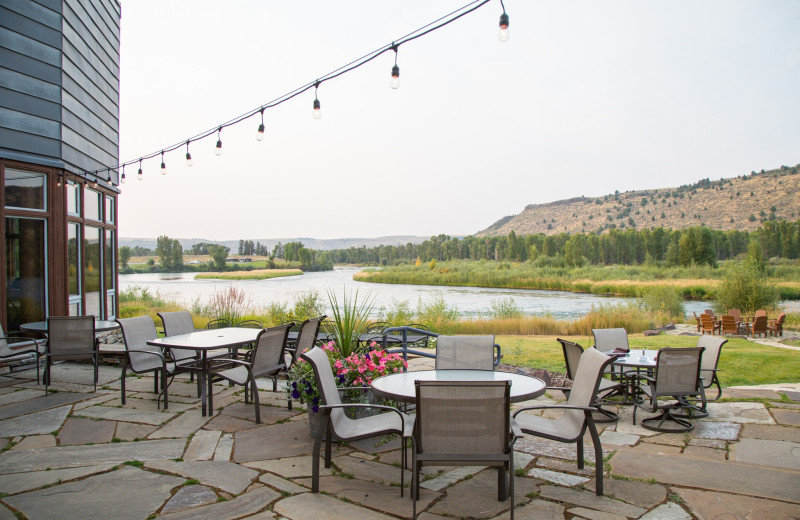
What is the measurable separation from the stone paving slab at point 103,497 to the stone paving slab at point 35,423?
4.40 feet

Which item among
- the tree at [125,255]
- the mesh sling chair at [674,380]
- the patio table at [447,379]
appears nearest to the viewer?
the patio table at [447,379]

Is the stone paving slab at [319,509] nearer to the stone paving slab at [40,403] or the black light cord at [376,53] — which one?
the black light cord at [376,53]

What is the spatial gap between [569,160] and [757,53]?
26.1 metres

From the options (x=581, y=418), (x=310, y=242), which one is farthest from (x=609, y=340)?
(x=310, y=242)

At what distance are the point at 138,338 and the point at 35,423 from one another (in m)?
1.15

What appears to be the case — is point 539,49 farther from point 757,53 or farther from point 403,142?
point 757,53

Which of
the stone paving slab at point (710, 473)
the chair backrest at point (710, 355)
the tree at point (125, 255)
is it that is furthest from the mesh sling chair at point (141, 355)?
the tree at point (125, 255)

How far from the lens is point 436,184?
22594 mm

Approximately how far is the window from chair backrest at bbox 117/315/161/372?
2.68 meters

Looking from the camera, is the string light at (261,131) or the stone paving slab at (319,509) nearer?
the stone paving slab at (319,509)

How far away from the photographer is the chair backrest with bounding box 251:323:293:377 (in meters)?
4.17

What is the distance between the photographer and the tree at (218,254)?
1696 centimetres

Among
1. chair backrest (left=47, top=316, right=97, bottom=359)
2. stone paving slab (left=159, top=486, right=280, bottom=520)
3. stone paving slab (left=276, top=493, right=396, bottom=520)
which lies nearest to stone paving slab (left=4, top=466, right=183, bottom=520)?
stone paving slab (left=159, top=486, right=280, bottom=520)

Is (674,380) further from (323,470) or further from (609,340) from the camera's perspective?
(323,470)
